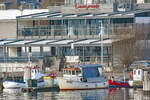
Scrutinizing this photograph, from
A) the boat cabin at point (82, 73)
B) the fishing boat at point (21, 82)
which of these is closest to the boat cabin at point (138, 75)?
the boat cabin at point (82, 73)

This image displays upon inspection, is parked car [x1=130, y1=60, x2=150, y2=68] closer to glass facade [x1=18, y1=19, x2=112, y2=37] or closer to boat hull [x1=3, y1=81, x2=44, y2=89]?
boat hull [x1=3, y1=81, x2=44, y2=89]

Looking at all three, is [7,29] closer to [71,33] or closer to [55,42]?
[71,33]

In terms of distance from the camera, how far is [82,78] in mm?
110250

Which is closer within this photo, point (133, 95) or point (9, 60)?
point (133, 95)

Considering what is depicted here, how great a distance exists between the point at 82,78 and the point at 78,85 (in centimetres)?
163

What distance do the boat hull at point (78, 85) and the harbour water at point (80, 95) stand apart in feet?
7.07

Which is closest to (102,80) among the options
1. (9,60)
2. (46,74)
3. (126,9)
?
(46,74)

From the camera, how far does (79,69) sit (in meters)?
112

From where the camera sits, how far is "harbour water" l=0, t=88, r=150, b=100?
9625cm

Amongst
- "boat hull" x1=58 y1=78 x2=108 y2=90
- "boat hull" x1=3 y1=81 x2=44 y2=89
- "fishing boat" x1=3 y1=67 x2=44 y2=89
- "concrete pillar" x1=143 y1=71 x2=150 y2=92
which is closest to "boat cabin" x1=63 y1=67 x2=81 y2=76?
"boat hull" x1=58 y1=78 x2=108 y2=90

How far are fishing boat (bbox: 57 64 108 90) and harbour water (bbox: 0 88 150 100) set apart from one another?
7.35ft

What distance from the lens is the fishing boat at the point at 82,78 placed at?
10856 centimetres

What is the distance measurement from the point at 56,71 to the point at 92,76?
15256mm

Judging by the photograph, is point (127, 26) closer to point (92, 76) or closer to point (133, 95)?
point (92, 76)
